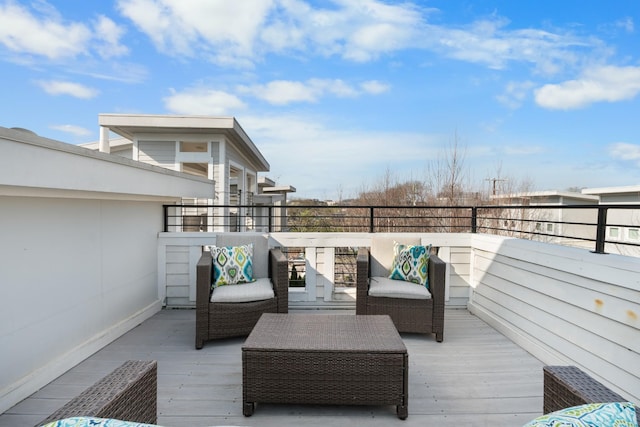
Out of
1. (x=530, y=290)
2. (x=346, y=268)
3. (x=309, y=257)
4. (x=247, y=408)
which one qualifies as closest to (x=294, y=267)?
(x=346, y=268)

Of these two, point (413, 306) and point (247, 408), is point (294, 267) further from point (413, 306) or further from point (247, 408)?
point (247, 408)

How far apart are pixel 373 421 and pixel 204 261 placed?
1.96 m

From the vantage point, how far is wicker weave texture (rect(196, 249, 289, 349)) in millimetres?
3020

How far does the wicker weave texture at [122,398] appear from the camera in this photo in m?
1.02

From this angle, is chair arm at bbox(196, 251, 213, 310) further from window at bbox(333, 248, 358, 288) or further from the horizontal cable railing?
the horizontal cable railing

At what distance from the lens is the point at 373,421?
6.56ft

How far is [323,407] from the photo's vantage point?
2.14m

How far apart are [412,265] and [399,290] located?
0.36 meters

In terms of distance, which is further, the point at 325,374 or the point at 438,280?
the point at 438,280

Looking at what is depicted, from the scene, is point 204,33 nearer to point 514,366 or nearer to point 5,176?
point 5,176

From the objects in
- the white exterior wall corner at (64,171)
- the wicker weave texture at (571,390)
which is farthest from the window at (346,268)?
the wicker weave texture at (571,390)

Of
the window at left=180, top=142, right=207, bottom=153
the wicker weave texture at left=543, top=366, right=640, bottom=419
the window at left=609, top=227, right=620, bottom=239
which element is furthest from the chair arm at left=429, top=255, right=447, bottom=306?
the window at left=609, top=227, right=620, bottom=239

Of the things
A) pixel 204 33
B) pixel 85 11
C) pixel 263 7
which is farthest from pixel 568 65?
pixel 85 11

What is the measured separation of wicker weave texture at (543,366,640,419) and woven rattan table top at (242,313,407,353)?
774 mm
